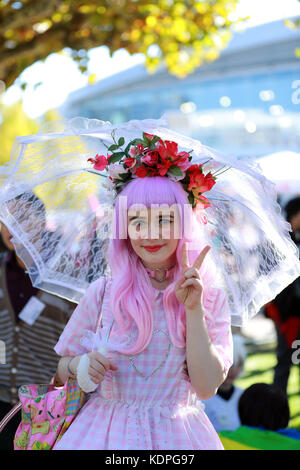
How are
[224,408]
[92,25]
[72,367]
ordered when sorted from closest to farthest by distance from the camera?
[72,367] → [224,408] → [92,25]

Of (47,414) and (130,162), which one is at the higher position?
(130,162)

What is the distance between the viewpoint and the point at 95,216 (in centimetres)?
269

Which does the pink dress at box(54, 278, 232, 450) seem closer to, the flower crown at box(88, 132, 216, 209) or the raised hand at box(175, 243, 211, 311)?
the raised hand at box(175, 243, 211, 311)

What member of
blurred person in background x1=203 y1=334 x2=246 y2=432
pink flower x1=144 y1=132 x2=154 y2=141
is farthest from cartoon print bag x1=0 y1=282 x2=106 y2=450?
blurred person in background x1=203 y1=334 x2=246 y2=432

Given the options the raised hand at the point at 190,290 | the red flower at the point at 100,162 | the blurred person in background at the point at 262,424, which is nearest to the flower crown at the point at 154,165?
the red flower at the point at 100,162

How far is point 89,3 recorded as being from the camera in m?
6.62

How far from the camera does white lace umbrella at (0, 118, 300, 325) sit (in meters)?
2.32

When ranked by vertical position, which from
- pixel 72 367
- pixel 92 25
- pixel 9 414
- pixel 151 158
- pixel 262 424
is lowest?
pixel 262 424

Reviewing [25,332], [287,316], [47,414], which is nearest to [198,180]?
[47,414]

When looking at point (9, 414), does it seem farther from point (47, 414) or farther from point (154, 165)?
point (154, 165)

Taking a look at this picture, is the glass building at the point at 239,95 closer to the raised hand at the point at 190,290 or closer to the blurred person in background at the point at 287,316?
the blurred person in background at the point at 287,316

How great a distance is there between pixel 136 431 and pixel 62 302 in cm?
151

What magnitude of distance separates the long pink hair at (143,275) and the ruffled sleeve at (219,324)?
61 millimetres
